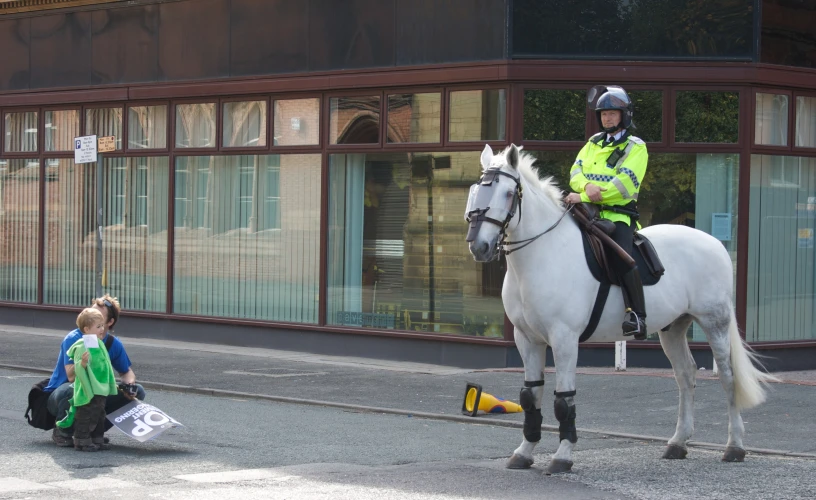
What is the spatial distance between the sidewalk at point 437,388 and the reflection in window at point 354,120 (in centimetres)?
331

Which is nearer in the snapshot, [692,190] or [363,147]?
[692,190]

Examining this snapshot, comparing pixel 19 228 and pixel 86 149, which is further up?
pixel 86 149

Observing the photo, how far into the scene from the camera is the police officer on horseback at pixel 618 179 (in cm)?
962

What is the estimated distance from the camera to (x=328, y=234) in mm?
18750

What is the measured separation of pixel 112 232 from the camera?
21469mm

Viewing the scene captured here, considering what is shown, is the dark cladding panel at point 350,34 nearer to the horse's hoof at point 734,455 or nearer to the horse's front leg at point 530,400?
the horse's front leg at point 530,400

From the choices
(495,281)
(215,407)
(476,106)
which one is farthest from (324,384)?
(476,106)

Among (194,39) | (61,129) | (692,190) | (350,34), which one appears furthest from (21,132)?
(692,190)

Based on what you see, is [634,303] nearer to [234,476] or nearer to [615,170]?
[615,170]

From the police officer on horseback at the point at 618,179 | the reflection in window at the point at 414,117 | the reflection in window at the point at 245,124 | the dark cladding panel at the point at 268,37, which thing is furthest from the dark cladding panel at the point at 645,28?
the police officer on horseback at the point at 618,179

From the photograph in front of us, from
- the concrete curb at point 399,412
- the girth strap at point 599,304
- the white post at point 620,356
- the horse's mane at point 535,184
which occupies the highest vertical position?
the horse's mane at point 535,184

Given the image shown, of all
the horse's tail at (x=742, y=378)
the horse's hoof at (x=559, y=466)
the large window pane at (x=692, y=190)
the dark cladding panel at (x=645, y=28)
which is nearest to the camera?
the horse's hoof at (x=559, y=466)

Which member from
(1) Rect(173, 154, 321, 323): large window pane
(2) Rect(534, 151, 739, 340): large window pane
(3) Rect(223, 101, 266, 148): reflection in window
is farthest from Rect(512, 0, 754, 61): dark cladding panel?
(3) Rect(223, 101, 266, 148): reflection in window

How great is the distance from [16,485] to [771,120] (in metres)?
12.0
